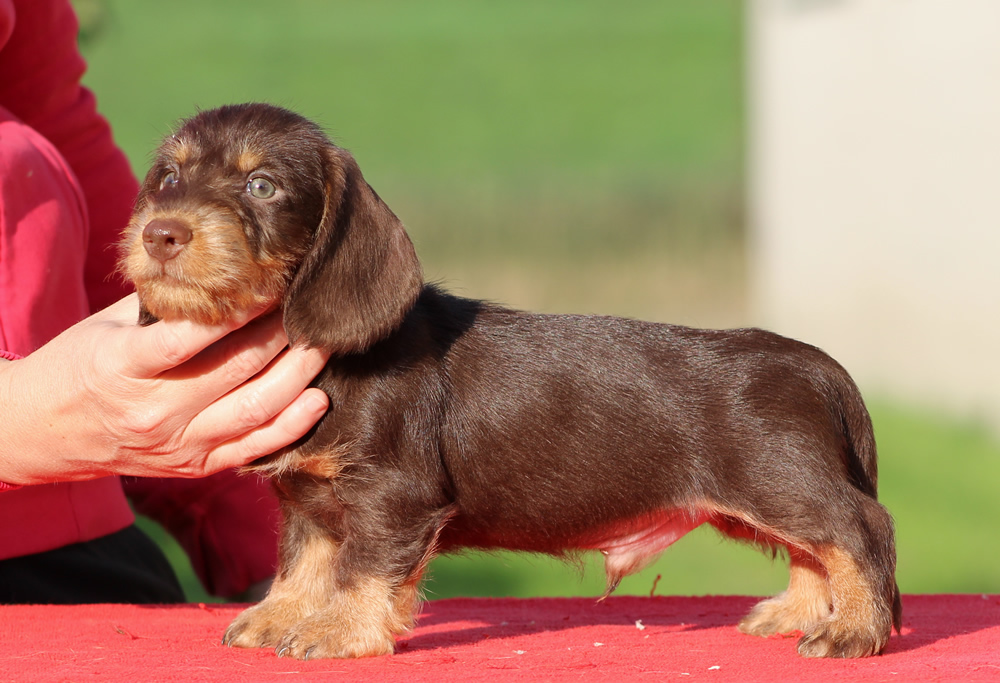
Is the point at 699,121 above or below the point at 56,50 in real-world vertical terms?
below

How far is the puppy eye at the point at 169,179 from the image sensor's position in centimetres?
349

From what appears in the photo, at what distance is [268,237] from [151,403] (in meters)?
0.59

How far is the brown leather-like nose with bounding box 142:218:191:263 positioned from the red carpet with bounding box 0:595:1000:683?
1082 mm

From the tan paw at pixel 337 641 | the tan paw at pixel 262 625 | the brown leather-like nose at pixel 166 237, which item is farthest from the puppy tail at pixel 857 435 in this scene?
the brown leather-like nose at pixel 166 237

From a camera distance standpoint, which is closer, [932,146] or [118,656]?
[118,656]

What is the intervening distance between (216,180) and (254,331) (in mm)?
454

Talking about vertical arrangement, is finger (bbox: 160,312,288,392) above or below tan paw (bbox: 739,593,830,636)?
above

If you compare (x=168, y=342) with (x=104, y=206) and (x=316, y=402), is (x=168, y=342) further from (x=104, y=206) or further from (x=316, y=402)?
(x=104, y=206)

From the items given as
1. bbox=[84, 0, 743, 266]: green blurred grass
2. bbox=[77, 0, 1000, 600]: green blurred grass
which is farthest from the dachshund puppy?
bbox=[84, 0, 743, 266]: green blurred grass

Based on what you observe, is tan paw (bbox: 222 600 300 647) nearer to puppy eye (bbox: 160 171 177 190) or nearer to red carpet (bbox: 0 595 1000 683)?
red carpet (bbox: 0 595 1000 683)

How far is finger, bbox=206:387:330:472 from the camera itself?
11.4 ft

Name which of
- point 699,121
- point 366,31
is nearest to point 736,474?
point 699,121

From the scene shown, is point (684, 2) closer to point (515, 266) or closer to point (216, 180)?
point (515, 266)

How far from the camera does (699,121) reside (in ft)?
115
